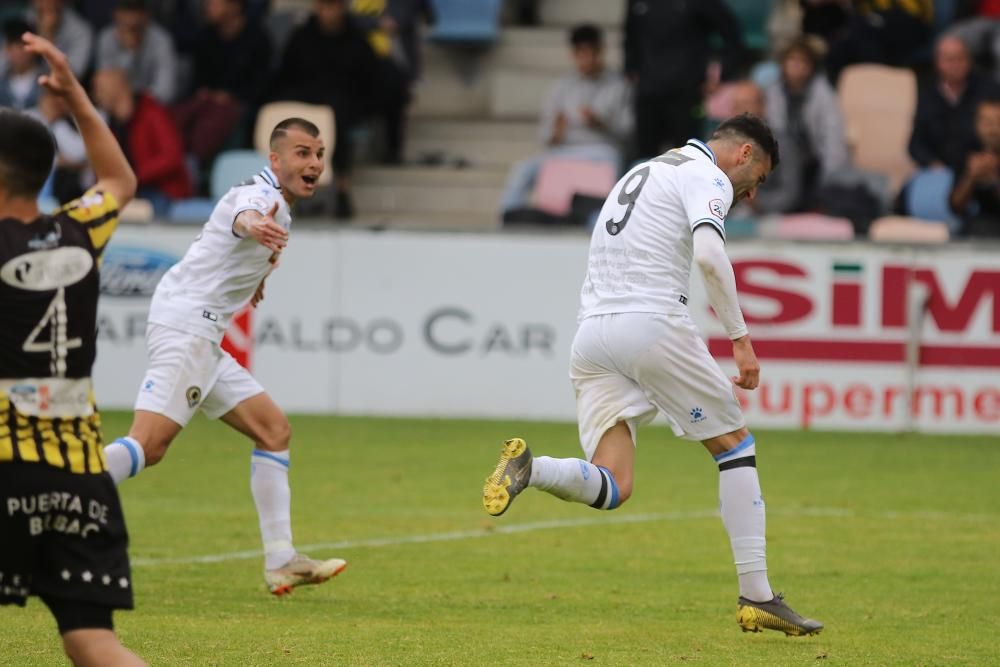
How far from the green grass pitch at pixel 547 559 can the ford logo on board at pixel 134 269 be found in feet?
4.80

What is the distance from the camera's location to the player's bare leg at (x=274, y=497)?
827 cm

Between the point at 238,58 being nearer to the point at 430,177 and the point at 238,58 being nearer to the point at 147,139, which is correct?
the point at 147,139

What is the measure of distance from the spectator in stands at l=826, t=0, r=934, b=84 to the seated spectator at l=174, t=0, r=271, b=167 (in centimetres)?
619

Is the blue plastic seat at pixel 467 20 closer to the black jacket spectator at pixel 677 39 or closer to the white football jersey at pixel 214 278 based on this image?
the black jacket spectator at pixel 677 39

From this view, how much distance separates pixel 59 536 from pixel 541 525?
20.1ft

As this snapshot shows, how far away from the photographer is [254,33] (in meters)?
19.7

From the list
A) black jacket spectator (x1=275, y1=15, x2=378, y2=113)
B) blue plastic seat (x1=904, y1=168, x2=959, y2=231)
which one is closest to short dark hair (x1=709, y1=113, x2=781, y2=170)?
blue plastic seat (x1=904, y1=168, x2=959, y2=231)

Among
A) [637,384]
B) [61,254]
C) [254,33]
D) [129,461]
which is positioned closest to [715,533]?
[637,384]

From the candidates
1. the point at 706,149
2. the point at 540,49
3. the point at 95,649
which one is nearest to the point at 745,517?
the point at 706,149

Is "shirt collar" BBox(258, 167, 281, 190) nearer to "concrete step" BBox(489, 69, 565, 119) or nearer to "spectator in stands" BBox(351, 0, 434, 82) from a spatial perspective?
"spectator in stands" BBox(351, 0, 434, 82)

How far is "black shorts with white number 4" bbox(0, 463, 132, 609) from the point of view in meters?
4.96

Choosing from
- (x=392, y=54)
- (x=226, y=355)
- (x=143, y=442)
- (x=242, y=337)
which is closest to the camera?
(x=143, y=442)

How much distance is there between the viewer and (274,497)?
8469mm

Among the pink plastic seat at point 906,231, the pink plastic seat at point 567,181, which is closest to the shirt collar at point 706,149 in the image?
the pink plastic seat at point 906,231
